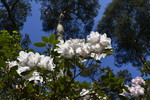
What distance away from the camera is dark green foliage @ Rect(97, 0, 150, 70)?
1806 centimetres

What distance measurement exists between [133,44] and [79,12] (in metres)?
4.53

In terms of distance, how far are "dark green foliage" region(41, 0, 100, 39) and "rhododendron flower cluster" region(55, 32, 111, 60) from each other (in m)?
13.3

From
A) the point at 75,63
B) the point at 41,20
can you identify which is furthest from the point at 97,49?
the point at 41,20

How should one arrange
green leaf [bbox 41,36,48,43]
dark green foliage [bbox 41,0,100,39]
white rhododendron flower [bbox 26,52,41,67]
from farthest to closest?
dark green foliage [bbox 41,0,100,39], green leaf [bbox 41,36,48,43], white rhododendron flower [bbox 26,52,41,67]

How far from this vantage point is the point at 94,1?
53.8 feet

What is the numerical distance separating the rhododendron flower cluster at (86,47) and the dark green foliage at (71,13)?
13295 millimetres

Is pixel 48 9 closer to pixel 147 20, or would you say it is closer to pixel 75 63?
pixel 147 20

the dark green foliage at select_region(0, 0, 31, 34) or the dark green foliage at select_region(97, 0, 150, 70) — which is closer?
the dark green foliage at select_region(0, 0, 31, 34)

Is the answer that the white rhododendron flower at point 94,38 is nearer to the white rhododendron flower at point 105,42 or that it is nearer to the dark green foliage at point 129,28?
the white rhododendron flower at point 105,42

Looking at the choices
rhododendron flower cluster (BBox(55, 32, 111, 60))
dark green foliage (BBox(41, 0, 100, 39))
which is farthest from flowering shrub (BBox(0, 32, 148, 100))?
dark green foliage (BBox(41, 0, 100, 39))

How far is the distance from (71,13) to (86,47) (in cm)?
1433

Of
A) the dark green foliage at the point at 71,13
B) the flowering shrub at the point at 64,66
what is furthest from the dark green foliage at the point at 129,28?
the flowering shrub at the point at 64,66

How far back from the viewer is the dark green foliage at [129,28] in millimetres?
18062

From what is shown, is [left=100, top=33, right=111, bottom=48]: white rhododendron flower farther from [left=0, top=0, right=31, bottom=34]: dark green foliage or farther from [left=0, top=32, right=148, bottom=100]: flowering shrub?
→ [left=0, top=0, right=31, bottom=34]: dark green foliage
